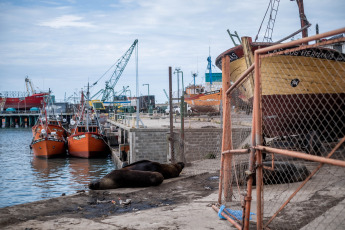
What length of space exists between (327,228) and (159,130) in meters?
13.4

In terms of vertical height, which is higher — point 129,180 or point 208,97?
point 208,97

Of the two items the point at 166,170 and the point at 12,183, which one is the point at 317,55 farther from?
the point at 12,183

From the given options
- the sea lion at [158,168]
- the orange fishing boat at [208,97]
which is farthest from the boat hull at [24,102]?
the sea lion at [158,168]

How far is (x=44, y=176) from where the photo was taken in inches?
875

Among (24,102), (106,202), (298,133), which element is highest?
(24,102)

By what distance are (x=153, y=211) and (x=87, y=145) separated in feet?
79.2

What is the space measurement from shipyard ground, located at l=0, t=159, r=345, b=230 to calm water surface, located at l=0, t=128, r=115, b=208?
341 inches

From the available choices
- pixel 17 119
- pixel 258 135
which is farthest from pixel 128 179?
pixel 17 119

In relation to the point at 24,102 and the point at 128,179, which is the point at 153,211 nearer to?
the point at 128,179

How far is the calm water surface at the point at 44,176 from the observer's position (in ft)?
54.6

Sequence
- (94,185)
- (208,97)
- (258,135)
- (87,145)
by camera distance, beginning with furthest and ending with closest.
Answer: (208,97) < (87,145) < (94,185) < (258,135)

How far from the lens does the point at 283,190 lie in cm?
739

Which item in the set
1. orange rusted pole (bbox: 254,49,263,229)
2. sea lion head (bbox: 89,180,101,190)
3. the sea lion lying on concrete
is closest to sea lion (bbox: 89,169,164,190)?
the sea lion lying on concrete

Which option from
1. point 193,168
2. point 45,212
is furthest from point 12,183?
point 45,212
